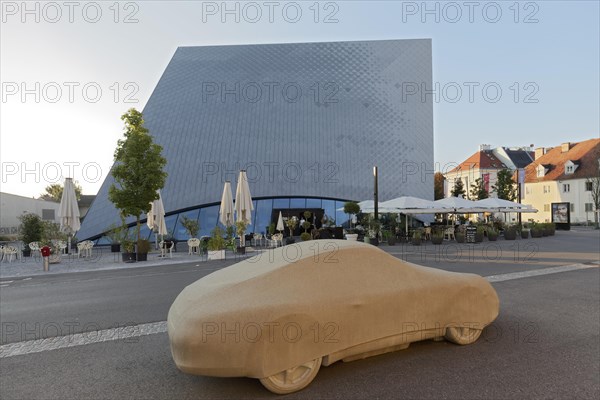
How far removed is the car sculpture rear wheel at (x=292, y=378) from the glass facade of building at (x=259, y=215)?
27261mm

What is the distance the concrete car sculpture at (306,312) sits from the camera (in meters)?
3.77

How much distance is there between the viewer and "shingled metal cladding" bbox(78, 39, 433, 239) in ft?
121

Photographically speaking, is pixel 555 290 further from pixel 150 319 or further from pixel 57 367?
pixel 57 367

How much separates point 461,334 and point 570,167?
64.2 m

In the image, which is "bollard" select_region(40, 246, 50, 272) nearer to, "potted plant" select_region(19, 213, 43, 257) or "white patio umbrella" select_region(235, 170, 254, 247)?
"potted plant" select_region(19, 213, 43, 257)

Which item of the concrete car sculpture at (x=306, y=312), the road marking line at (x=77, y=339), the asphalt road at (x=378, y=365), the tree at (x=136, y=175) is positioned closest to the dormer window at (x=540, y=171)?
the tree at (x=136, y=175)

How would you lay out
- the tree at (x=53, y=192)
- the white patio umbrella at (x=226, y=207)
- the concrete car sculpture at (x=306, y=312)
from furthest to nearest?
the tree at (x=53, y=192), the white patio umbrella at (x=226, y=207), the concrete car sculpture at (x=306, y=312)

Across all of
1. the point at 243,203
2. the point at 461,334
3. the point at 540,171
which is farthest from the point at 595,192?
the point at 461,334

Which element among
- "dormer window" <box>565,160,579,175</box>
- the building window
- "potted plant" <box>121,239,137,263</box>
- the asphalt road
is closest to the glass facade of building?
"potted plant" <box>121,239,137,263</box>

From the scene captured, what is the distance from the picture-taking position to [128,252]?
18297mm

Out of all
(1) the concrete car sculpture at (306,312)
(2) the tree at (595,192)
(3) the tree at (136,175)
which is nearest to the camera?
(1) the concrete car sculpture at (306,312)

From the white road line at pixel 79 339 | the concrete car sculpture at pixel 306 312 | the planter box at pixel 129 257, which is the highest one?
the concrete car sculpture at pixel 306 312

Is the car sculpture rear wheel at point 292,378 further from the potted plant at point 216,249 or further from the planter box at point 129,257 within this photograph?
the planter box at point 129,257

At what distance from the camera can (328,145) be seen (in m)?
39.7
